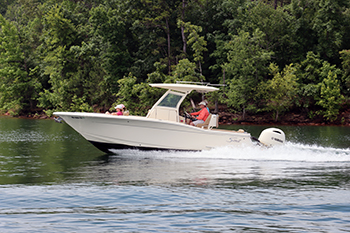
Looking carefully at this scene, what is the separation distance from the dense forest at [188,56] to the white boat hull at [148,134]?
27371 mm

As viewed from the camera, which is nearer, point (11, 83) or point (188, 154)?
point (188, 154)

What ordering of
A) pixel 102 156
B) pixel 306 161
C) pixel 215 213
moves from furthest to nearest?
pixel 102 156
pixel 306 161
pixel 215 213

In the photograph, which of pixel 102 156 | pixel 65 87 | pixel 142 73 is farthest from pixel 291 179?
pixel 65 87

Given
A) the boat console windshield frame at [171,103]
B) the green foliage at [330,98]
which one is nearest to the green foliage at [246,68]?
the green foliage at [330,98]

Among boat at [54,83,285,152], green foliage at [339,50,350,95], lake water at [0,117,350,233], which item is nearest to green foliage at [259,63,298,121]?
green foliage at [339,50,350,95]

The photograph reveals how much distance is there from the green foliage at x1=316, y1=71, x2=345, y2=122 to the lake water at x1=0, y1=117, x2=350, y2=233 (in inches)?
1101

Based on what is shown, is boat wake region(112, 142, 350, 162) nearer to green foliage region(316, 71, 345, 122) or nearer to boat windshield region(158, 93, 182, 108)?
boat windshield region(158, 93, 182, 108)

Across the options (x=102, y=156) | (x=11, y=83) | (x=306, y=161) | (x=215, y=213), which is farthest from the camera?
(x=11, y=83)

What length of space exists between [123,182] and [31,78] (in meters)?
49.8

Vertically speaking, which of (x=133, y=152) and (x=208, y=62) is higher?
(x=208, y=62)

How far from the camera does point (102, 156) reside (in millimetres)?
14859

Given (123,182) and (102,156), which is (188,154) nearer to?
(102,156)

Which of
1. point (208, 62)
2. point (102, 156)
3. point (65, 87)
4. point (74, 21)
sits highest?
point (74, 21)

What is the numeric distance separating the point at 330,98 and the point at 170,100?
30.5 m
